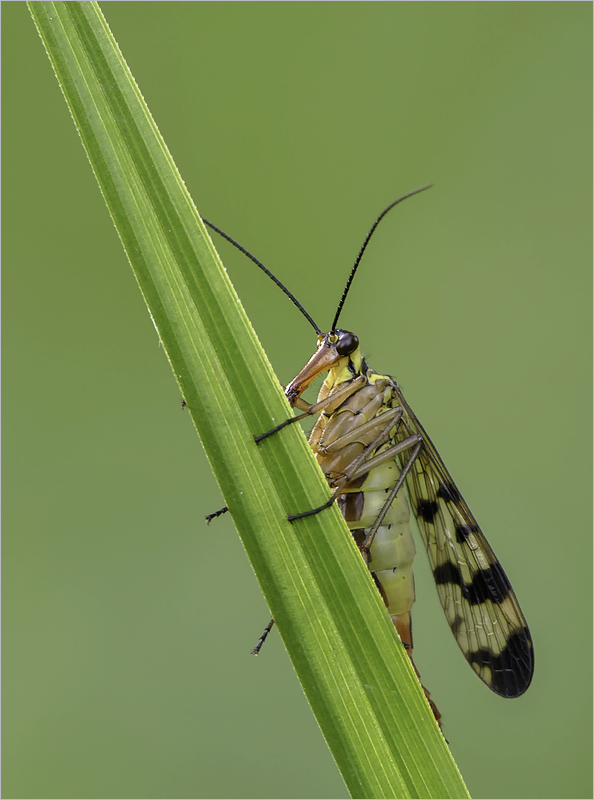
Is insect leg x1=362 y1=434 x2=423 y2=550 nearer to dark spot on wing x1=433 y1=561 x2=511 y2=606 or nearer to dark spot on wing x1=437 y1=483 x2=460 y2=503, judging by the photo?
dark spot on wing x1=437 y1=483 x2=460 y2=503

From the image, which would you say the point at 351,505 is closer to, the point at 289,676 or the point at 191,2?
the point at 289,676

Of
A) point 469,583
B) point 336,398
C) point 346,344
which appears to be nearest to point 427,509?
point 469,583

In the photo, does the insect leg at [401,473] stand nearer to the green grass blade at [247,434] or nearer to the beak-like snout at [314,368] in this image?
the beak-like snout at [314,368]

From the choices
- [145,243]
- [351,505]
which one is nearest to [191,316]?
[145,243]

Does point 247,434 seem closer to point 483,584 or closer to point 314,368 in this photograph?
point 314,368

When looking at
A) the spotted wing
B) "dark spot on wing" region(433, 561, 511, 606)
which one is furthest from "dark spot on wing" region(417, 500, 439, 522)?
"dark spot on wing" region(433, 561, 511, 606)

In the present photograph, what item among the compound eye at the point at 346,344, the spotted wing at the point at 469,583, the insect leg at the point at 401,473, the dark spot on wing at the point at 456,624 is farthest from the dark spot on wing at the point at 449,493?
the compound eye at the point at 346,344
